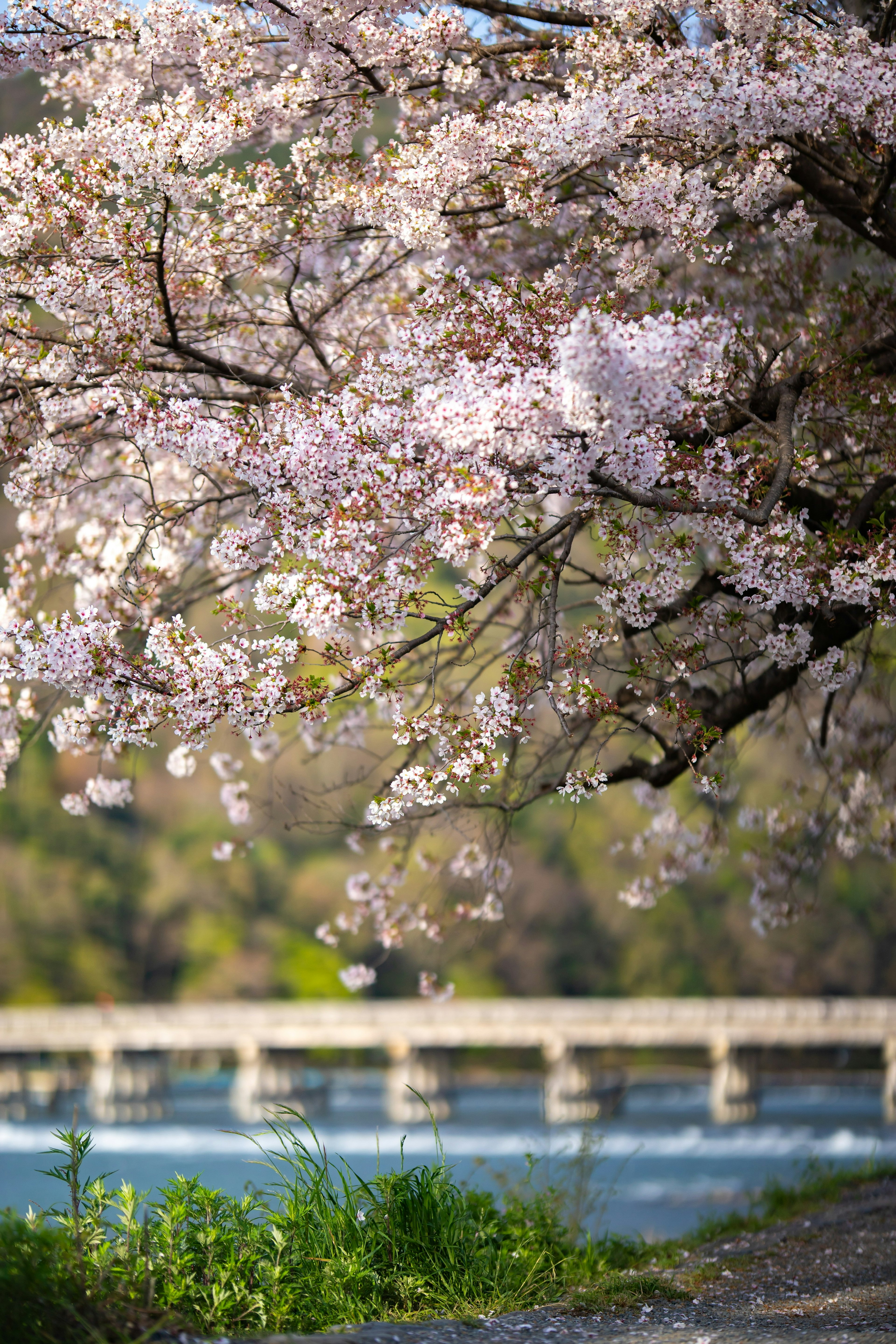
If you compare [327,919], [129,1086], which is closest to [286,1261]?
[129,1086]

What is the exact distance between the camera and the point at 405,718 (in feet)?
17.5

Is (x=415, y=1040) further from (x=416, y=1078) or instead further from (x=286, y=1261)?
(x=286, y=1261)

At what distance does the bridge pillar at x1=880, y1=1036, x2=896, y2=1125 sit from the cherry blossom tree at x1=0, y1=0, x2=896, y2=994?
1616 inches

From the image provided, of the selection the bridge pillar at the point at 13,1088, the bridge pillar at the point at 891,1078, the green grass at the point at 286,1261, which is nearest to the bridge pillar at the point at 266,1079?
the bridge pillar at the point at 13,1088

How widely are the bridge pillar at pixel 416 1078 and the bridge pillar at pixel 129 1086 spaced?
9.88 metres

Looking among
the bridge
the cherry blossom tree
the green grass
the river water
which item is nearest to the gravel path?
the green grass

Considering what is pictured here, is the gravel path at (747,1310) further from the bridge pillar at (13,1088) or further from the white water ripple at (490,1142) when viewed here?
the bridge pillar at (13,1088)

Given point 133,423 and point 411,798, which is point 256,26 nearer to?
point 133,423

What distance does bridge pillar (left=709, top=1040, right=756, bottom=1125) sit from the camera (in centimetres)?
4756

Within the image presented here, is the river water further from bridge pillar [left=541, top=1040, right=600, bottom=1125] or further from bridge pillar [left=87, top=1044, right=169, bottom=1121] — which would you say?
bridge pillar [left=541, top=1040, right=600, bottom=1125]

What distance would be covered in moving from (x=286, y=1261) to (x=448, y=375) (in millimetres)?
3688

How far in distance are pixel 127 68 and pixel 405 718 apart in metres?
4.73

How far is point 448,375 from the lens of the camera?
5.62 meters

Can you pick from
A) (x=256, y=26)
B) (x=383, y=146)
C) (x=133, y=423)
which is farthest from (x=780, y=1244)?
(x=256, y=26)
